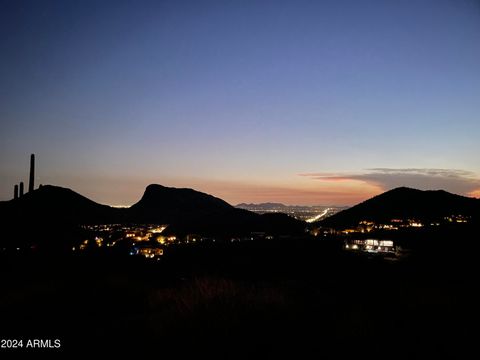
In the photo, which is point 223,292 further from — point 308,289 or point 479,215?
point 479,215

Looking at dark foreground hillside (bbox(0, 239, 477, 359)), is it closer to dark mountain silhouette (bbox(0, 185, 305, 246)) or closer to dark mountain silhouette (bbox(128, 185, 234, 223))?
dark mountain silhouette (bbox(0, 185, 305, 246))

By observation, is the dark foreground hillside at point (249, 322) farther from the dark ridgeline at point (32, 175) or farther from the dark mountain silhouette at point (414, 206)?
the dark mountain silhouette at point (414, 206)

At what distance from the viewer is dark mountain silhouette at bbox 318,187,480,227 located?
8094cm

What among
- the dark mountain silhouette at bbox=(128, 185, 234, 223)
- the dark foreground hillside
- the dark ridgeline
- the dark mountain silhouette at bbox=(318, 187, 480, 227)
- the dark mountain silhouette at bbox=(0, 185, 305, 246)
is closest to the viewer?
the dark foreground hillside

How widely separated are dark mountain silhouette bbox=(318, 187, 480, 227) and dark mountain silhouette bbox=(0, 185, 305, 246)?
69.5 feet

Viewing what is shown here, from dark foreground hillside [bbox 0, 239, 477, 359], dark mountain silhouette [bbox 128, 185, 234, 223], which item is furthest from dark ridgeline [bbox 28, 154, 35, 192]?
dark mountain silhouette [bbox 128, 185, 234, 223]

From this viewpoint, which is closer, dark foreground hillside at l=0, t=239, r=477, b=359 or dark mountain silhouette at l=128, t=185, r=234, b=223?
dark foreground hillside at l=0, t=239, r=477, b=359

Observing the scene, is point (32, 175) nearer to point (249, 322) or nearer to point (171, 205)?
point (249, 322)

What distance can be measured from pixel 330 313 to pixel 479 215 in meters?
75.9

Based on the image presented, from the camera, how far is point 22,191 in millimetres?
27656

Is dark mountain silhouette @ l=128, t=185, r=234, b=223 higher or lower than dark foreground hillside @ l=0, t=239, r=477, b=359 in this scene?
higher

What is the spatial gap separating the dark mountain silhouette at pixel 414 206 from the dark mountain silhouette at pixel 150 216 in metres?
21.2

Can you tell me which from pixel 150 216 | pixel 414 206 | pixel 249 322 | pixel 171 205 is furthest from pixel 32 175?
pixel 171 205

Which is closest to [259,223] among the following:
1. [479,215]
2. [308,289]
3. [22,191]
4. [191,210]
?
[191,210]
